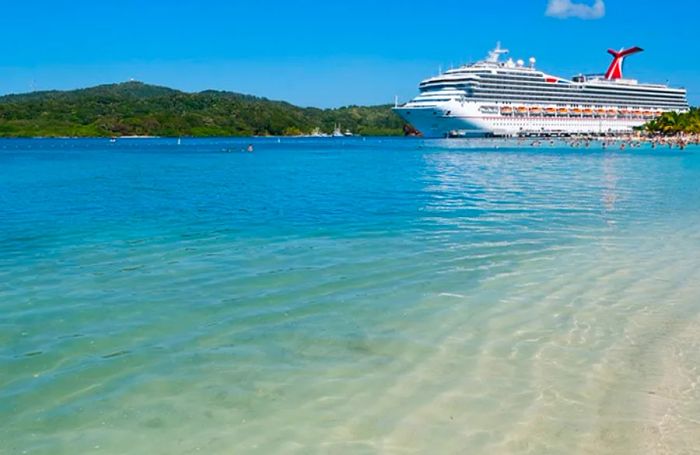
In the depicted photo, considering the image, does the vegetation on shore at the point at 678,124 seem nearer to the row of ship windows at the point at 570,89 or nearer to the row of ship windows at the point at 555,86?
the row of ship windows at the point at 570,89

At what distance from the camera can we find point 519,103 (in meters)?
123

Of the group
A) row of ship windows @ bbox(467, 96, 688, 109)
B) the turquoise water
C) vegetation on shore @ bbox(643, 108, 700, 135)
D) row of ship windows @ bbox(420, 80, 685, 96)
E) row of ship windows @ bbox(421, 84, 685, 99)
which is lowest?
the turquoise water

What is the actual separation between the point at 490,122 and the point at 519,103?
24.4ft

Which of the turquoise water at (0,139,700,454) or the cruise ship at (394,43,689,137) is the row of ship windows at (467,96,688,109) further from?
the turquoise water at (0,139,700,454)

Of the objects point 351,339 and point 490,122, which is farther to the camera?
point 490,122

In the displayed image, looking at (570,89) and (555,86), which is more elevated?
(555,86)

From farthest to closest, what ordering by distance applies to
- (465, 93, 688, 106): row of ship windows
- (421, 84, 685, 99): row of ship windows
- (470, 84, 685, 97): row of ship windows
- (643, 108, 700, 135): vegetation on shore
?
(465, 93, 688, 106): row of ship windows → (470, 84, 685, 97): row of ship windows → (421, 84, 685, 99): row of ship windows → (643, 108, 700, 135): vegetation on shore

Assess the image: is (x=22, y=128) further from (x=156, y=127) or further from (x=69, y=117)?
(x=156, y=127)

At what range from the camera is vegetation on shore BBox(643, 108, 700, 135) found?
110125 mm

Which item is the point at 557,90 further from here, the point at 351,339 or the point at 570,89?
the point at 351,339

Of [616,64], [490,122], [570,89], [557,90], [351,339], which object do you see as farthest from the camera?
[616,64]

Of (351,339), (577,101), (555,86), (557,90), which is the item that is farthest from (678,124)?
(351,339)

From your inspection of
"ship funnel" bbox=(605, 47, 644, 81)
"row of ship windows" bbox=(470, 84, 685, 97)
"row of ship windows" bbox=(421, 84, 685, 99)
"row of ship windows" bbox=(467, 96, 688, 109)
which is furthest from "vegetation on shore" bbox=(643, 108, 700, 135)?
"ship funnel" bbox=(605, 47, 644, 81)

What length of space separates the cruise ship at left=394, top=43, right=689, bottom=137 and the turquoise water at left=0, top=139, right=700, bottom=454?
10383cm
